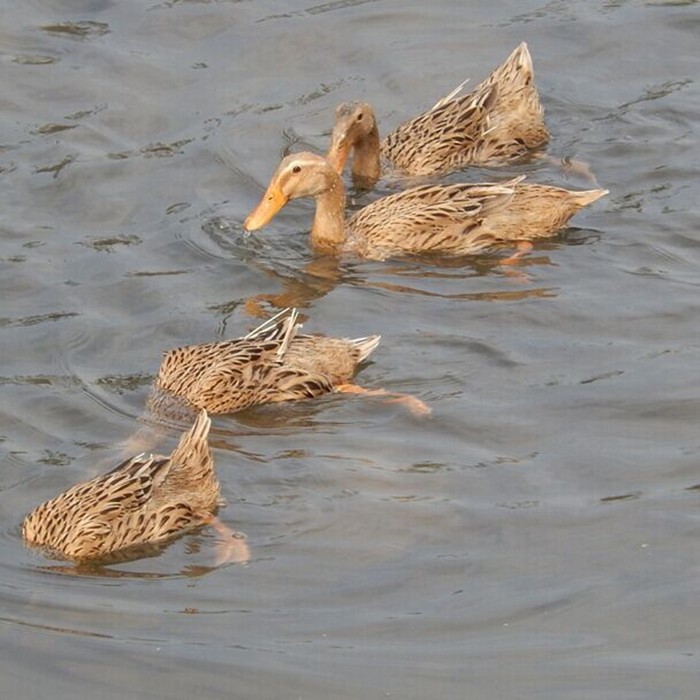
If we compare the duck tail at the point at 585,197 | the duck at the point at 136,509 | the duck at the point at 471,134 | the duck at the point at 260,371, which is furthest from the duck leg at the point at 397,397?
the duck at the point at 471,134

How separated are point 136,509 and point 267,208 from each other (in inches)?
156

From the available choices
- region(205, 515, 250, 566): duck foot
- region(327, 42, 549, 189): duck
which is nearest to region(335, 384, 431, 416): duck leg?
region(205, 515, 250, 566): duck foot

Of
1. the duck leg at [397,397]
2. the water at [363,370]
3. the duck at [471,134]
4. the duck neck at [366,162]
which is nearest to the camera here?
the water at [363,370]

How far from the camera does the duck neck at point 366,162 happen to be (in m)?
14.2

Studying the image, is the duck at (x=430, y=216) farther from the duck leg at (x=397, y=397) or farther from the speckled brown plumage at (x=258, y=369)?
the duck leg at (x=397, y=397)

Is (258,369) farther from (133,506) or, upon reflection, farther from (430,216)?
(430,216)

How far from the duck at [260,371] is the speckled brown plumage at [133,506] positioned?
0.99 meters

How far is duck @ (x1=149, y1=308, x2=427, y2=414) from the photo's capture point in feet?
35.6

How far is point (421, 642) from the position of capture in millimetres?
8523

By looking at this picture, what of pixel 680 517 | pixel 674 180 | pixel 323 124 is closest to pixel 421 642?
pixel 680 517

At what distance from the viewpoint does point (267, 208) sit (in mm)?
13070

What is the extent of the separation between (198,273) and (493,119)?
3071 millimetres

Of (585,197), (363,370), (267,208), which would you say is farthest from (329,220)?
(363,370)

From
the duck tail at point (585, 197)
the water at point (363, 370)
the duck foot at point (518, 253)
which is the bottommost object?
the duck foot at point (518, 253)
